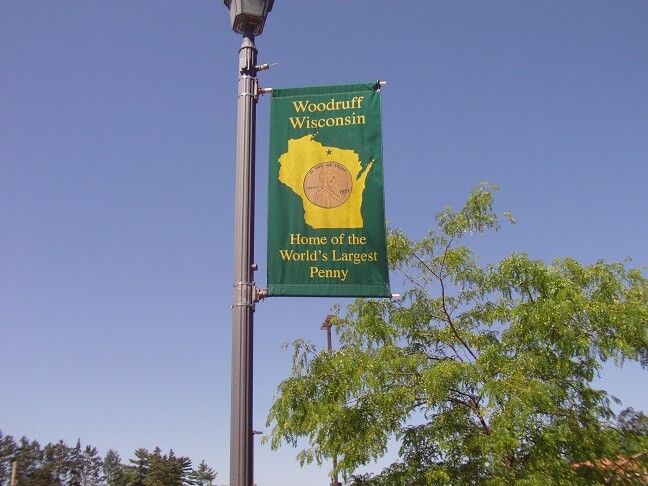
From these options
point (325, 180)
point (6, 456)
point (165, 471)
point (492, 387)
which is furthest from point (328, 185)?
point (6, 456)

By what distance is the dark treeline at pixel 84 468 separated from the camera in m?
94.7

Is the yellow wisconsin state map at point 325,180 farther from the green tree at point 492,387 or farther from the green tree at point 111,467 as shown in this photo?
the green tree at point 111,467

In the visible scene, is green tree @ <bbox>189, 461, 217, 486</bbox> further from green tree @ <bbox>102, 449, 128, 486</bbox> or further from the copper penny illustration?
the copper penny illustration

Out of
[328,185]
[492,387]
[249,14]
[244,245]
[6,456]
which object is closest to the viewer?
[244,245]

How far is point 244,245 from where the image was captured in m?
5.43

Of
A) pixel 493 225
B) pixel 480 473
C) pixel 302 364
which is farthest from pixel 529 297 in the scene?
pixel 302 364

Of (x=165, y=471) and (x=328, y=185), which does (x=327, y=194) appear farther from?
(x=165, y=471)

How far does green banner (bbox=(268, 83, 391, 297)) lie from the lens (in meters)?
5.49

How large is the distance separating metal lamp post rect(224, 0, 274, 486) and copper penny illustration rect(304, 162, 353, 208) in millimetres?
472

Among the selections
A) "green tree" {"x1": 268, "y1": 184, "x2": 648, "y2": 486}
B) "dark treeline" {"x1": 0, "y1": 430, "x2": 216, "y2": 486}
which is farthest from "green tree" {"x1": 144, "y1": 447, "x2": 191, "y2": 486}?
"green tree" {"x1": 268, "y1": 184, "x2": 648, "y2": 486}

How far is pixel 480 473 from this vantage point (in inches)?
425

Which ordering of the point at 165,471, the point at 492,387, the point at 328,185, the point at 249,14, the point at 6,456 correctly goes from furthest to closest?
1. the point at 6,456
2. the point at 165,471
3. the point at 492,387
4. the point at 249,14
5. the point at 328,185

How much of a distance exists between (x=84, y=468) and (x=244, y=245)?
4908 inches

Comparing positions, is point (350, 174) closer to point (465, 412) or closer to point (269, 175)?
point (269, 175)
